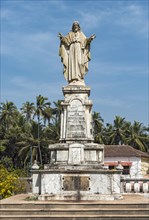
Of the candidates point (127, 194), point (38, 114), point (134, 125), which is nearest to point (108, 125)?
point (134, 125)

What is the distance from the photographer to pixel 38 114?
51.3 meters

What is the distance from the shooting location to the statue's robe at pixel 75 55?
15.7m

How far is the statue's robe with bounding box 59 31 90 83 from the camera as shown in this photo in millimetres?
15656

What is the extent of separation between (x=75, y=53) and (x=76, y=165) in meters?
5.04

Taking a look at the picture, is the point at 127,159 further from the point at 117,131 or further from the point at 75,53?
the point at 75,53

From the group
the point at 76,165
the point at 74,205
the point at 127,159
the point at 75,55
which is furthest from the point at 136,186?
the point at 127,159

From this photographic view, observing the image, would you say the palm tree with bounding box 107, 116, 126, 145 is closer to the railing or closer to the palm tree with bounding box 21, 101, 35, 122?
the palm tree with bounding box 21, 101, 35, 122

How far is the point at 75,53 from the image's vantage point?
15.7 metres

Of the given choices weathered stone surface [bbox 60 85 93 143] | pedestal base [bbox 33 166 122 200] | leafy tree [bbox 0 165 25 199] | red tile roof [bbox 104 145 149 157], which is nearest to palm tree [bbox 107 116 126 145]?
red tile roof [bbox 104 145 149 157]

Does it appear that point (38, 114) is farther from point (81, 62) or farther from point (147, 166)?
point (81, 62)

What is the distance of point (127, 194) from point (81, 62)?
6.13 meters

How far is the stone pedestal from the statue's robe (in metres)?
0.65

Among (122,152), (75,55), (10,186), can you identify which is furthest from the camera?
(122,152)

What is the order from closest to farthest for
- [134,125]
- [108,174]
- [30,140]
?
[108,174] < [30,140] < [134,125]
